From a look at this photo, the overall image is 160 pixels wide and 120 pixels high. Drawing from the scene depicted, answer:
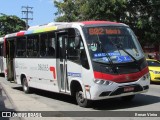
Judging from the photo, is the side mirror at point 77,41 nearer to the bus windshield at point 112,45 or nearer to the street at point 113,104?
the bus windshield at point 112,45

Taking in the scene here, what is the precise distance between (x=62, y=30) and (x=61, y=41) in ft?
1.33

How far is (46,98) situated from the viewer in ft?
53.6

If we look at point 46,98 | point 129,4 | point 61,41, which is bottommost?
point 46,98

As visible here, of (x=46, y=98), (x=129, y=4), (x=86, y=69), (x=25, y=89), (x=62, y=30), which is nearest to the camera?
(x=86, y=69)

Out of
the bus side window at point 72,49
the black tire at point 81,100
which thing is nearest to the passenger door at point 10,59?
the bus side window at point 72,49

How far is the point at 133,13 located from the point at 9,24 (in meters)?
62.7

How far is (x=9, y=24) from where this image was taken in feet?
294

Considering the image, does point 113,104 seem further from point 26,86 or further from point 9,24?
point 9,24

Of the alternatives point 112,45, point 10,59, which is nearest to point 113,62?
point 112,45

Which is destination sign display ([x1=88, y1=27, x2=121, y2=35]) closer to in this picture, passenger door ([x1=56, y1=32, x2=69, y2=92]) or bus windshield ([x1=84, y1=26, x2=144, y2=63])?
bus windshield ([x1=84, y1=26, x2=144, y2=63])

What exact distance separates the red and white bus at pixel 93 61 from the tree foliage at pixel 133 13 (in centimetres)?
1388

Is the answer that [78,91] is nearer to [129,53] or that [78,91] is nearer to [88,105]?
[88,105]

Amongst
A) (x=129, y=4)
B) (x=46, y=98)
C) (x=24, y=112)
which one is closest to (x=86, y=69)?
(x=24, y=112)


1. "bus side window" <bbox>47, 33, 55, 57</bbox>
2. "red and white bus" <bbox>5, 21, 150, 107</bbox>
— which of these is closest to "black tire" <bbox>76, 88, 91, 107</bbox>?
"red and white bus" <bbox>5, 21, 150, 107</bbox>
